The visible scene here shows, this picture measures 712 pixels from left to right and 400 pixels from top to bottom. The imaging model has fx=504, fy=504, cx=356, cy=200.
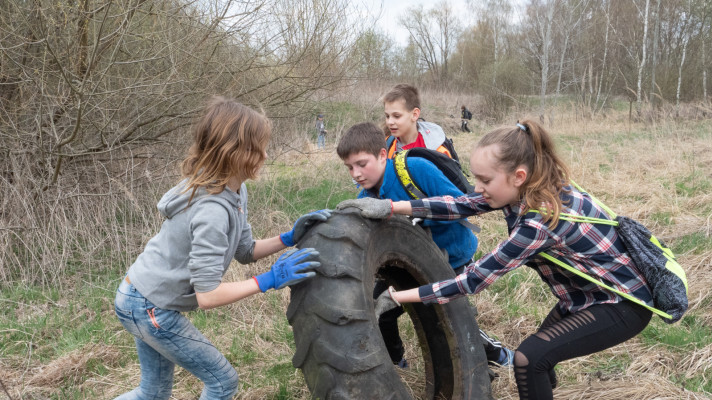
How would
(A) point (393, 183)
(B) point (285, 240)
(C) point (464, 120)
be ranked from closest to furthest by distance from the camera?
(B) point (285, 240) < (A) point (393, 183) < (C) point (464, 120)

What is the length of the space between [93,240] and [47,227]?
1.54 ft

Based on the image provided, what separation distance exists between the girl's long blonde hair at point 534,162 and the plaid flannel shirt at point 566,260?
0.06 m

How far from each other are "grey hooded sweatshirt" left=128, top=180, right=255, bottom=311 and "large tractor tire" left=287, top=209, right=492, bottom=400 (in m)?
0.38

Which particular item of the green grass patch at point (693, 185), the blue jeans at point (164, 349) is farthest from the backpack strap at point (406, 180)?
the green grass patch at point (693, 185)

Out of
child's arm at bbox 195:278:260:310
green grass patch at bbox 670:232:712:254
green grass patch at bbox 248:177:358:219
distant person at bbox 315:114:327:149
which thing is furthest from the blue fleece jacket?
distant person at bbox 315:114:327:149

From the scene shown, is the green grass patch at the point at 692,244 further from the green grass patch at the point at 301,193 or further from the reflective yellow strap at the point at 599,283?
the green grass patch at the point at 301,193

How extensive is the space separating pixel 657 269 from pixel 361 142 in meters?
1.59

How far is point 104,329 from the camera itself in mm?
3922

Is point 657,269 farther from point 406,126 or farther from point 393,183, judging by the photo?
point 406,126

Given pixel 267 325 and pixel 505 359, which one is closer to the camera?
pixel 505 359

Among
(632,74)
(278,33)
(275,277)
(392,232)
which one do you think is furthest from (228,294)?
(632,74)

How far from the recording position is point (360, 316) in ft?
6.82

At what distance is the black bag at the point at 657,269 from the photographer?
2240mm

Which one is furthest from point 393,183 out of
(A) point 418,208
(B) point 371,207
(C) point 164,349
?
(C) point 164,349
